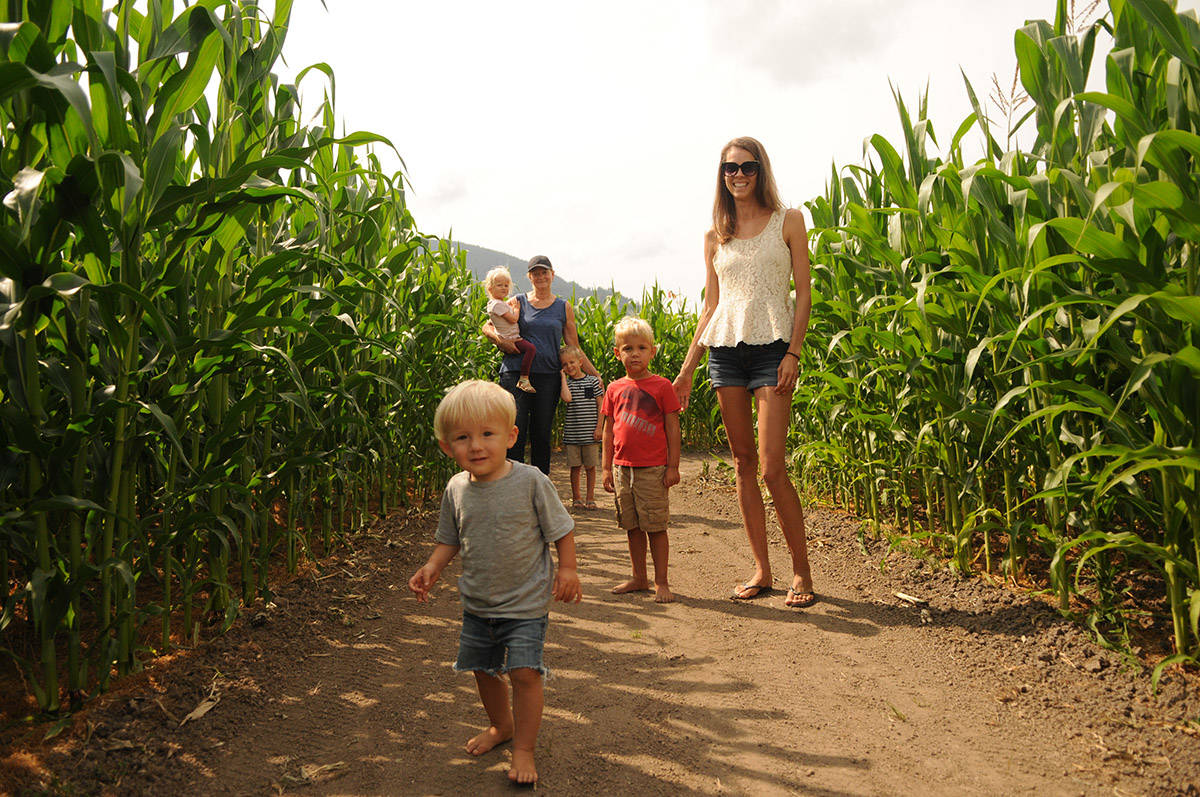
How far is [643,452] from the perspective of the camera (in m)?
3.71

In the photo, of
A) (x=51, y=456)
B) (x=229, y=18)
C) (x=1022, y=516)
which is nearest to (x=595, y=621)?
(x=1022, y=516)

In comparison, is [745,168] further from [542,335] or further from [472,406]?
[542,335]

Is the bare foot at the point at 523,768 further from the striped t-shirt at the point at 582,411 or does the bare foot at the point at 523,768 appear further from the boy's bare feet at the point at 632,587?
the striped t-shirt at the point at 582,411

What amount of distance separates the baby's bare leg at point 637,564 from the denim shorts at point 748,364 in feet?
2.86

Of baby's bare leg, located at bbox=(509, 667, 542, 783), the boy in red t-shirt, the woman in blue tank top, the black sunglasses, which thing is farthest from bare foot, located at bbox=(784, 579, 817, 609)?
the woman in blue tank top

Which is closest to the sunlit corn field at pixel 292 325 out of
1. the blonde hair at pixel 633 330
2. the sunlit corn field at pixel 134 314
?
the sunlit corn field at pixel 134 314

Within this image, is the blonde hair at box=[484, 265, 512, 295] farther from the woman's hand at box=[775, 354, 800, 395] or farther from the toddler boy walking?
the toddler boy walking

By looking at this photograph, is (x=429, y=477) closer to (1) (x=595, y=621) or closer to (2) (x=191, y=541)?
(1) (x=595, y=621)

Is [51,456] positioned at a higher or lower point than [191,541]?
higher

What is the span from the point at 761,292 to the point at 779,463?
794 millimetres

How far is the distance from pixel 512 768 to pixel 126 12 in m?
2.44

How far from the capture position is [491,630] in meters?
2.16

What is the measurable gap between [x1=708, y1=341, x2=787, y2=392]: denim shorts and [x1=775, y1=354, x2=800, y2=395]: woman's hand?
0.04 metres

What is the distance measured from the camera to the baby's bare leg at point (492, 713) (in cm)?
219
